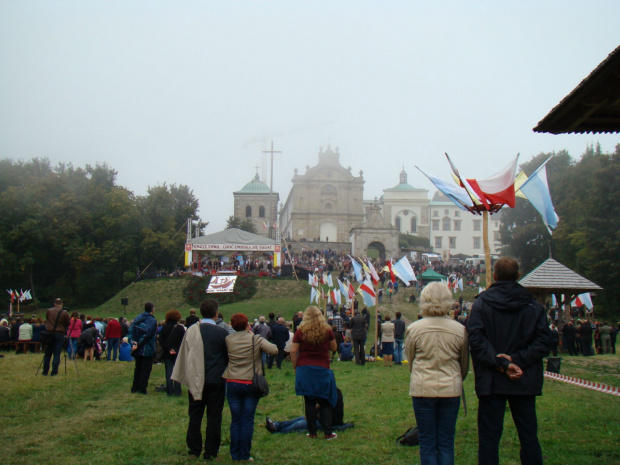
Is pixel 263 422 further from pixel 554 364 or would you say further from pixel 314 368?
pixel 554 364

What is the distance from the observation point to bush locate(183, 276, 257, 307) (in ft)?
128

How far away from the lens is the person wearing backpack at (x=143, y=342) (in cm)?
1097

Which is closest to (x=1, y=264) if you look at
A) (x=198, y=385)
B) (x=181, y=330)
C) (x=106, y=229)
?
(x=106, y=229)

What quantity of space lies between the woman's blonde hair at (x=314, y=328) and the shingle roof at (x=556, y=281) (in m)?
13.2

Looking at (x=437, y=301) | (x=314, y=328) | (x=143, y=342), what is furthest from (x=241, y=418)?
(x=143, y=342)

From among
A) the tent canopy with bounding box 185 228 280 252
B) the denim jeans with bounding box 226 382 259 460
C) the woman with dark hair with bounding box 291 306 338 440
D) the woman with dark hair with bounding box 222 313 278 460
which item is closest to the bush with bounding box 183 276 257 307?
the tent canopy with bounding box 185 228 280 252

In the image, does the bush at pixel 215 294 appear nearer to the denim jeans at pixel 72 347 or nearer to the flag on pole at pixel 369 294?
the flag on pole at pixel 369 294

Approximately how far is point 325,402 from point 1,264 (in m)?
45.4

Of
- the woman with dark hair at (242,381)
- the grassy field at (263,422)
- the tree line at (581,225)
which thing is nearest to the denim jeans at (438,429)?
the grassy field at (263,422)

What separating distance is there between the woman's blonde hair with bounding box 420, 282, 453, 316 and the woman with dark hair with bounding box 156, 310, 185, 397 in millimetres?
6636

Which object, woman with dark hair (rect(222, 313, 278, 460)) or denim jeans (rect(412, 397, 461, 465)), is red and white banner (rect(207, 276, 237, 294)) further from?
denim jeans (rect(412, 397, 461, 465))

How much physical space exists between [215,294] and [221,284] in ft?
3.41

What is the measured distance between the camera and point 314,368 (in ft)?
23.6

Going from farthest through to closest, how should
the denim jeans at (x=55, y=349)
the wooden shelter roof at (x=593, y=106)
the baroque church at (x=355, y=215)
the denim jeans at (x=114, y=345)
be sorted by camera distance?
the baroque church at (x=355, y=215), the denim jeans at (x=114, y=345), the denim jeans at (x=55, y=349), the wooden shelter roof at (x=593, y=106)
